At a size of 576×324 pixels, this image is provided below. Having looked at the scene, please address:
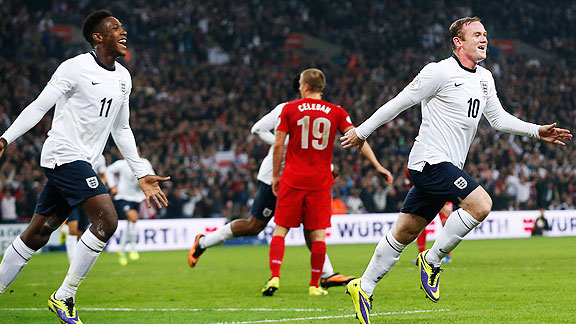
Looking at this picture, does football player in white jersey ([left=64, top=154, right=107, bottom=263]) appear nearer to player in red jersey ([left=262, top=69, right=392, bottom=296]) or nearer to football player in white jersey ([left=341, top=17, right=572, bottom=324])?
player in red jersey ([left=262, top=69, right=392, bottom=296])

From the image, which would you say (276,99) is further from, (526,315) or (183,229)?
(526,315)

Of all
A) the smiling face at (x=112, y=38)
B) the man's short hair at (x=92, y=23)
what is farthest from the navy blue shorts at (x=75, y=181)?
the man's short hair at (x=92, y=23)

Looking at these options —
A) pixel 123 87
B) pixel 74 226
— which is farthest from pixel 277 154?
pixel 74 226

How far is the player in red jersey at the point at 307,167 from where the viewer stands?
9242 millimetres

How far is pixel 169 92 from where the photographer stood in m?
30.2

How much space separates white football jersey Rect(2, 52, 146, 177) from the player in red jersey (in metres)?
2.68

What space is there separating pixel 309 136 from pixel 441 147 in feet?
8.96

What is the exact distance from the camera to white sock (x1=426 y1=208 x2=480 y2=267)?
6.60 m

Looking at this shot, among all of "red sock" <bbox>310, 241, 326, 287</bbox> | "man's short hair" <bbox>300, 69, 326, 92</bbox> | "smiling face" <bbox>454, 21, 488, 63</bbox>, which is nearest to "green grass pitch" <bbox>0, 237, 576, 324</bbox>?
"red sock" <bbox>310, 241, 326, 287</bbox>

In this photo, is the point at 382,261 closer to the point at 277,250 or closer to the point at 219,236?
the point at 277,250

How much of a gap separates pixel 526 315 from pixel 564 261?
714 cm

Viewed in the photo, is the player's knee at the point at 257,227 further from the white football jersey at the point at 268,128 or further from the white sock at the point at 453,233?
the white sock at the point at 453,233

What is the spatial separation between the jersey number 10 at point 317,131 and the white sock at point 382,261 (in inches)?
106

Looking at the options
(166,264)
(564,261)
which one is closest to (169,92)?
(166,264)
